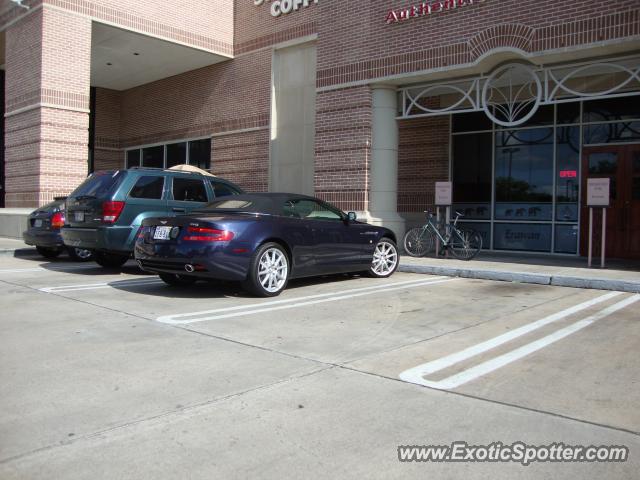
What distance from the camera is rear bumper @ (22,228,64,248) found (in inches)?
435

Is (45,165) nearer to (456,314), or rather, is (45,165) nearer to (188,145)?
(188,145)

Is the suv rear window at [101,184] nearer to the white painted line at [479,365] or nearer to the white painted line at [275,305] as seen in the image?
the white painted line at [275,305]

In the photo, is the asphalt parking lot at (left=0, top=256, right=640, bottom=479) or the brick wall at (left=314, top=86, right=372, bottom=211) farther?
the brick wall at (left=314, top=86, right=372, bottom=211)

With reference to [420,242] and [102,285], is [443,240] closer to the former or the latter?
[420,242]

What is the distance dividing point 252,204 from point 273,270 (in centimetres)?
100

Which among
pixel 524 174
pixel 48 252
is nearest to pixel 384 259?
pixel 524 174

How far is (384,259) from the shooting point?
33.0 ft

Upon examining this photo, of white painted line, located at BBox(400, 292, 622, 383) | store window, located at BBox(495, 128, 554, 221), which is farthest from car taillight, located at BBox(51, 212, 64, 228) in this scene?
store window, located at BBox(495, 128, 554, 221)

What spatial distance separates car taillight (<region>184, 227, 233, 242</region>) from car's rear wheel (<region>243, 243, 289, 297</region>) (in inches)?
17.4

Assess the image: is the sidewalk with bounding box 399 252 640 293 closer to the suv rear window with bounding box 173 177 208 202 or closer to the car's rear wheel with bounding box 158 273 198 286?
the suv rear window with bounding box 173 177 208 202

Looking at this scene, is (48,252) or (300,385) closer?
(300,385)

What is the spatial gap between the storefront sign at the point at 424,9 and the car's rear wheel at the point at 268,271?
720cm

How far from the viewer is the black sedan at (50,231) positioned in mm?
11070

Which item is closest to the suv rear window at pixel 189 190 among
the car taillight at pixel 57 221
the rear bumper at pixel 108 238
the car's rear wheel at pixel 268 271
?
the rear bumper at pixel 108 238
